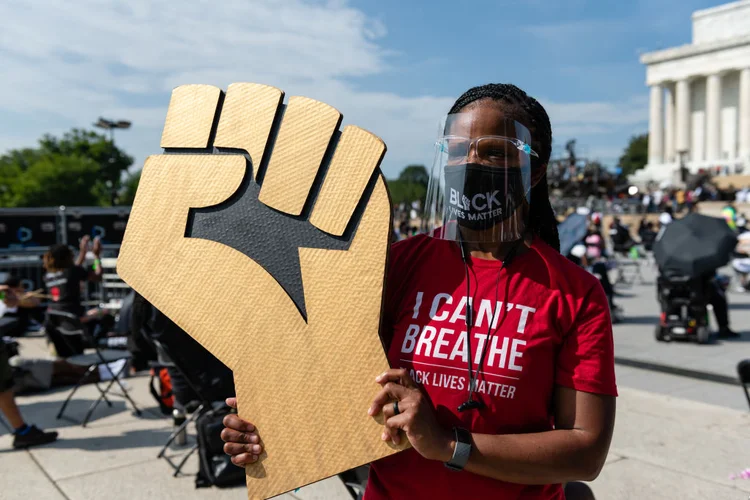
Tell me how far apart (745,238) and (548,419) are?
15432 mm

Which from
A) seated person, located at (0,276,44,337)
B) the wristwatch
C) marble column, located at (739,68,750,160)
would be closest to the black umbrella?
seated person, located at (0,276,44,337)

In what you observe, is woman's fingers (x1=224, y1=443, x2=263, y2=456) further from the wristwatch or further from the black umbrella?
the black umbrella

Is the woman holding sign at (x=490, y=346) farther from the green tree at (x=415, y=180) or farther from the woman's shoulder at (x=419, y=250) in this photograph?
the green tree at (x=415, y=180)

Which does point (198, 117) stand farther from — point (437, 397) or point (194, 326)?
point (437, 397)

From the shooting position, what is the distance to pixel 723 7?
6675 cm

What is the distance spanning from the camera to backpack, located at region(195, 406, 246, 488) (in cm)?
451

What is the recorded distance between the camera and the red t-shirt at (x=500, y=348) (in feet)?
4.84

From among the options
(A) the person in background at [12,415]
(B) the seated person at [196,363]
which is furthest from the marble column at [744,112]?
(A) the person in background at [12,415]

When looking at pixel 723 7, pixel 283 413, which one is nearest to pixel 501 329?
pixel 283 413

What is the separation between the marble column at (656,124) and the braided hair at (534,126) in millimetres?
75234

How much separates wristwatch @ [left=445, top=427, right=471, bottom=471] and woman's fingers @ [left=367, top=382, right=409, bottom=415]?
→ 15 centimetres

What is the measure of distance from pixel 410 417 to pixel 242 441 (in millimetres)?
435

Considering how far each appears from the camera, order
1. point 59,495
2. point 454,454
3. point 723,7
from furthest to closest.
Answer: point 723,7
point 59,495
point 454,454

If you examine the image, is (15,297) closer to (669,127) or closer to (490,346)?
(490,346)
